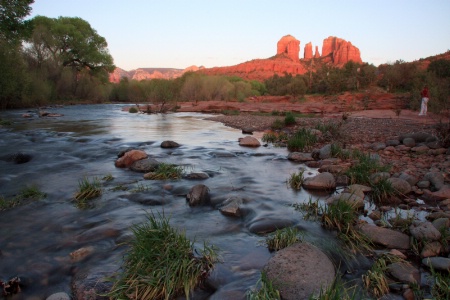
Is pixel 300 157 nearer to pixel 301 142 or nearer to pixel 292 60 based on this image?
pixel 301 142

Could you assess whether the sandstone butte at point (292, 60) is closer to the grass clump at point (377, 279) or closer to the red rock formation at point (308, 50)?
the red rock formation at point (308, 50)

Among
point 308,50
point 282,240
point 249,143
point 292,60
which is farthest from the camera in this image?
point 308,50

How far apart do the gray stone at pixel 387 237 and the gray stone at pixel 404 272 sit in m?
0.52

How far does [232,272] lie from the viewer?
357cm

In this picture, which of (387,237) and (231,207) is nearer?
(387,237)

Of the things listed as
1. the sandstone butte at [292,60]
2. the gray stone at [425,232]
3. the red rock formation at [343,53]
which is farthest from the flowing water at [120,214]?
the red rock formation at [343,53]

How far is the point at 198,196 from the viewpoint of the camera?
580 cm

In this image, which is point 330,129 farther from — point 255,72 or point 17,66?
point 255,72

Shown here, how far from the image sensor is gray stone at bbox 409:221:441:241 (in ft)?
12.8

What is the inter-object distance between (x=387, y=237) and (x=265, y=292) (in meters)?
2.21

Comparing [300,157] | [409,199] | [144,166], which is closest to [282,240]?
[409,199]

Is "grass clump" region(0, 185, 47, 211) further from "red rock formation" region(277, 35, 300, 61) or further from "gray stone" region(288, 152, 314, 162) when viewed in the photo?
"red rock formation" region(277, 35, 300, 61)

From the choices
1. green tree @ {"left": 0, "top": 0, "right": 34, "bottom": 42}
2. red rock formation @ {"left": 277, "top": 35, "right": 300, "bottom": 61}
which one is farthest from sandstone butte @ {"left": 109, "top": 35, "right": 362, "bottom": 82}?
green tree @ {"left": 0, "top": 0, "right": 34, "bottom": 42}

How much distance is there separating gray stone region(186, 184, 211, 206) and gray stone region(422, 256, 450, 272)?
355 cm
